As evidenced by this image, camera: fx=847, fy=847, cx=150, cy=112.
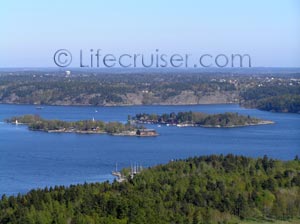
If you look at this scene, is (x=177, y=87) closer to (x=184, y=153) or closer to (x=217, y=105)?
(x=217, y=105)

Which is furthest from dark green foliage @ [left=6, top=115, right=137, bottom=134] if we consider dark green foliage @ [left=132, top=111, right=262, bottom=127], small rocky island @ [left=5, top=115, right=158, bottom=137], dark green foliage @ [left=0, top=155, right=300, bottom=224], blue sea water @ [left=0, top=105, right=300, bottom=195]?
dark green foliage @ [left=0, top=155, right=300, bottom=224]

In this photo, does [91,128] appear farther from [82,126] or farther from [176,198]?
[176,198]

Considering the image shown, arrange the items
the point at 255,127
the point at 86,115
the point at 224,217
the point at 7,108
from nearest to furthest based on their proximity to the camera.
→ the point at 224,217 → the point at 255,127 → the point at 86,115 → the point at 7,108

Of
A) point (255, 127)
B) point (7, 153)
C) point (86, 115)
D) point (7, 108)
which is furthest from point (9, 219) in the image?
point (7, 108)

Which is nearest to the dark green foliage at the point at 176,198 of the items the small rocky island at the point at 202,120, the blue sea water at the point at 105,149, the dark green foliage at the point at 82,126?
the blue sea water at the point at 105,149

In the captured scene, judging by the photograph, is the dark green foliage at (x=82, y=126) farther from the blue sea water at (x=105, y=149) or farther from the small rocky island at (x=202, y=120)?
the small rocky island at (x=202, y=120)

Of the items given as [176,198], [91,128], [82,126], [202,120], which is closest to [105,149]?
[91,128]
